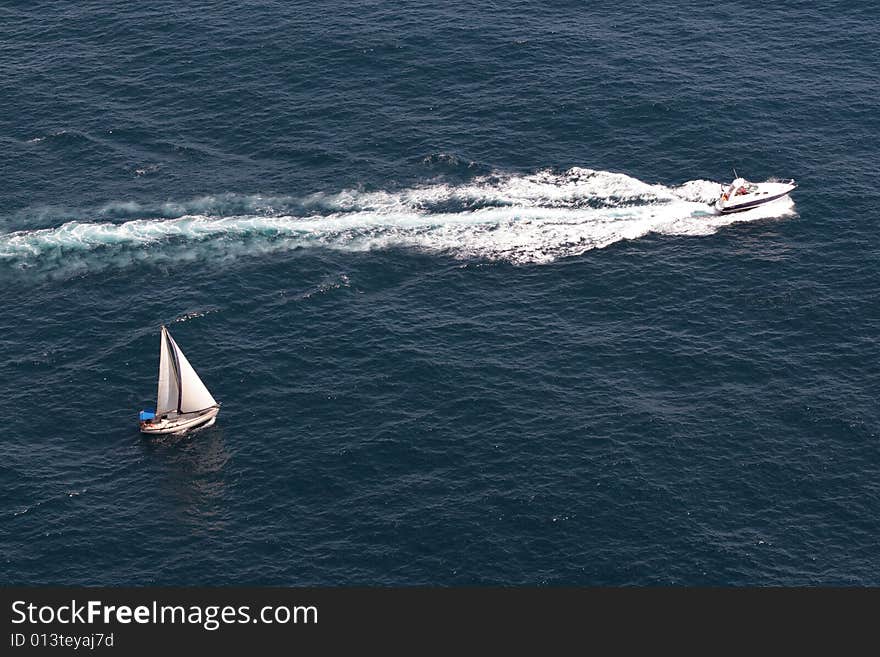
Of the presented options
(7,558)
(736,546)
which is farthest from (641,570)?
(7,558)

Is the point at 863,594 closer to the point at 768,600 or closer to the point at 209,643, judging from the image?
the point at 768,600

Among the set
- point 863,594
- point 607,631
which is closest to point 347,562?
point 607,631

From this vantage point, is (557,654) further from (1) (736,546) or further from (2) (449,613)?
(1) (736,546)

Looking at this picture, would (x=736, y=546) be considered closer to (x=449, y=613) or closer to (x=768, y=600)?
(x=768, y=600)

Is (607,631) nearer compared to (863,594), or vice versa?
(607,631)

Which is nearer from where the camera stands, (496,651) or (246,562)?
(496,651)

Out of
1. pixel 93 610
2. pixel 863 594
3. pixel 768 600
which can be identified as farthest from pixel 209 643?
pixel 863 594

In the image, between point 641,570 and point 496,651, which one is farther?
point 641,570
